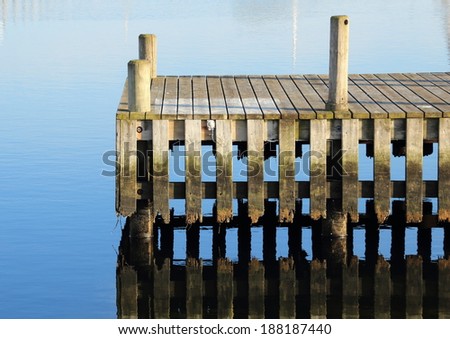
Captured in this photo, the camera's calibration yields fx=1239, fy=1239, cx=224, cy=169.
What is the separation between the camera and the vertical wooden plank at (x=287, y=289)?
1653cm

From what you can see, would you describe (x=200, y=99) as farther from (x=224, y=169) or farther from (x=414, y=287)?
Answer: (x=414, y=287)

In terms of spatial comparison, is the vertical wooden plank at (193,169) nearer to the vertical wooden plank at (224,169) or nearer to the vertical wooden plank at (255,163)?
the vertical wooden plank at (224,169)

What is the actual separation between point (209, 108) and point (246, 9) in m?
55.2

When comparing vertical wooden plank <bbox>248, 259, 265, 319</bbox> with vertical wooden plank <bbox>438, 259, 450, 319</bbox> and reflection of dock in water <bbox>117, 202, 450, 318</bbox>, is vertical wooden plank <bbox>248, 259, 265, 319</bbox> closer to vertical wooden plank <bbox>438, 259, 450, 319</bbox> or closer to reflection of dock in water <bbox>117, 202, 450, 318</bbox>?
reflection of dock in water <bbox>117, 202, 450, 318</bbox>

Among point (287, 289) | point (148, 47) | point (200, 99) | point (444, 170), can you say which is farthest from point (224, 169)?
point (148, 47)

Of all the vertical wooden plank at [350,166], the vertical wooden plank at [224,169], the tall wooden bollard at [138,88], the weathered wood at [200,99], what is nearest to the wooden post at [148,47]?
the weathered wood at [200,99]

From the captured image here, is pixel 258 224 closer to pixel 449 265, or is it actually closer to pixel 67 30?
pixel 449 265

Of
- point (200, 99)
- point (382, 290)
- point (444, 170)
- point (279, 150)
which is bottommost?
point (382, 290)

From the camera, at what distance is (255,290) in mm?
17312

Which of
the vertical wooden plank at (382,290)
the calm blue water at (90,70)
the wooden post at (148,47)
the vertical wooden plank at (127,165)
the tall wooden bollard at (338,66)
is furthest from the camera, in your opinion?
the wooden post at (148,47)

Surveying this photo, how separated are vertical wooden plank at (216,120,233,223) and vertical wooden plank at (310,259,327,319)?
155 centimetres

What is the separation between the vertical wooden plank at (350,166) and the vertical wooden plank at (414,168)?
28.7 inches

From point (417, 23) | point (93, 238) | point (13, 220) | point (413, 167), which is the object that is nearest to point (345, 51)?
point (413, 167)

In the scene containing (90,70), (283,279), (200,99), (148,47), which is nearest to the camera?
(283,279)
